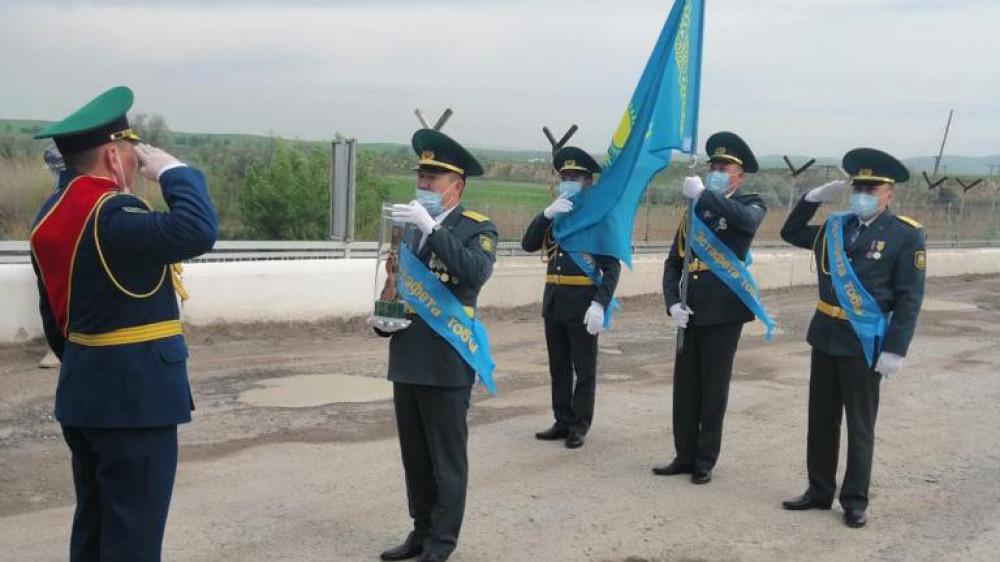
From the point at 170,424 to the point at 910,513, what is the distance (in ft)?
14.0

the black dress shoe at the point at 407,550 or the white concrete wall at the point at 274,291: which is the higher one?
the white concrete wall at the point at 274,291

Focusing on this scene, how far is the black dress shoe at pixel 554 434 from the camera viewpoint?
279 inches

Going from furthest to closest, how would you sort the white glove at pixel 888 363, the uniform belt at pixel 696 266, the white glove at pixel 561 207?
1. the white glove at pixel 561 207
2. the uniform belt at pixel 696 266
3. the white glove at pixel 888 363

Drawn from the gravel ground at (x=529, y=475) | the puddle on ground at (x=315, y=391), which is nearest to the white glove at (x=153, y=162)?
the gravel ground at (x=529, y=475)

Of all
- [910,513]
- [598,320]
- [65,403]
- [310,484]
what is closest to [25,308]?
[310,484]

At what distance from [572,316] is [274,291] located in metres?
4.39

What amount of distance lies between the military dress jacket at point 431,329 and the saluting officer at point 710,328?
2018 millimetres

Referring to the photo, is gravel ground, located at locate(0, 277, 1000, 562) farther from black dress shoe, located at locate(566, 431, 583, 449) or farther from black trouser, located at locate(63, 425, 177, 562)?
black trouser, located at locate(63, 425, 177, 562)

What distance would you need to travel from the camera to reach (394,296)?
4707 millimetres

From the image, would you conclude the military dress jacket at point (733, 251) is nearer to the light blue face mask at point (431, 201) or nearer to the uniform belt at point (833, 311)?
the uniform belt at point (833, 311)

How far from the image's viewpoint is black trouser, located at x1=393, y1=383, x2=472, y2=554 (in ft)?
15.1

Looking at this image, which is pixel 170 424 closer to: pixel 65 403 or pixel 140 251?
pixel 65 403

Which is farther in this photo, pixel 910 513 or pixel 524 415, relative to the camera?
pixel 524 415

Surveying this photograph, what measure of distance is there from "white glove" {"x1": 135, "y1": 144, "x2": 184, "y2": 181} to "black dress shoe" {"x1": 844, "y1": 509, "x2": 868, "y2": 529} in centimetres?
406
